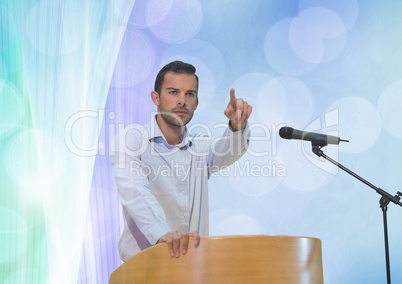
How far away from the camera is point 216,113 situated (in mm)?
2414

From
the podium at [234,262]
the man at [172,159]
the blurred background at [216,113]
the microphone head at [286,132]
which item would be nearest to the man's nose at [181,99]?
the man at [172,159]

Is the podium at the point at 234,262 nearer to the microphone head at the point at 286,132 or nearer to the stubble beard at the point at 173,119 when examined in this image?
the microphone head at the point at 286,132

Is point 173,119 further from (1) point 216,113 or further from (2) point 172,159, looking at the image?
(1) point 216,113

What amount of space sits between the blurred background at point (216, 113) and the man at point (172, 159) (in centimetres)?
25

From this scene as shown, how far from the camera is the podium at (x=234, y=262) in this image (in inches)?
32.3

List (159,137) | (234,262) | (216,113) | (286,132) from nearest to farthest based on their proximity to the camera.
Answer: (234,262)
(286,132)
(159,137)
(216,113)

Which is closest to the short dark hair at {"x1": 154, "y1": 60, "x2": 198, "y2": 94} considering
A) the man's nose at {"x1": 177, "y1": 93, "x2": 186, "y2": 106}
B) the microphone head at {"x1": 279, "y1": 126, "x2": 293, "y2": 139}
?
the man's nose at {"x1": 177, "y1": 93, "x2": 186, "y2": 106}

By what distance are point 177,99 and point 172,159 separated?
241 mm

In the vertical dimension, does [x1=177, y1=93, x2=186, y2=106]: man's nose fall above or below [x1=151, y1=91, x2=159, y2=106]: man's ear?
below

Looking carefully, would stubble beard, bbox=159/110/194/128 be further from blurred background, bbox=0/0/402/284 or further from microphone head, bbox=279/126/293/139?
microphone head, bbox=279/126/293/139

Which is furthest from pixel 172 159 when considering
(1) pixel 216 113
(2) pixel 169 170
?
(1) pixel 216 113

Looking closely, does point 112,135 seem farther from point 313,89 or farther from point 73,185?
point 313,89

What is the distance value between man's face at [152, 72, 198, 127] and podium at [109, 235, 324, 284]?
1.18 m

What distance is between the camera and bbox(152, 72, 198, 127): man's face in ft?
6.58
